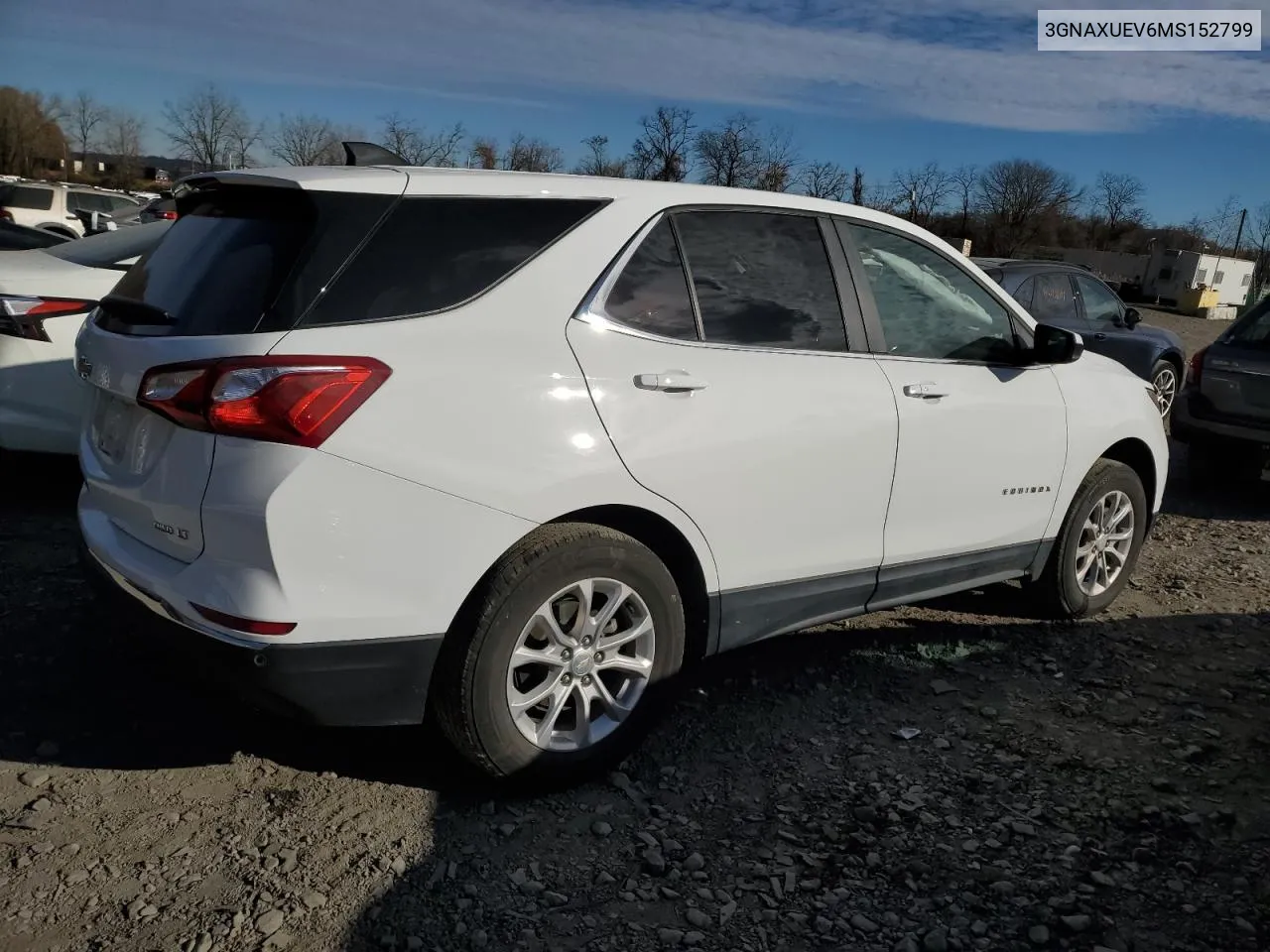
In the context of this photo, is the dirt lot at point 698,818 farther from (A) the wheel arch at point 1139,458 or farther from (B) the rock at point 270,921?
(A) the wheel arch at point 1139,458

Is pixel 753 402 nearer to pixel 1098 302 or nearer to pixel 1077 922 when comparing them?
pixel 1077 922

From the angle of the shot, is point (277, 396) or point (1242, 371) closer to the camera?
point (277, 396)

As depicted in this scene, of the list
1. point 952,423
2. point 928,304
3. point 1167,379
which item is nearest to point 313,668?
point 952,423

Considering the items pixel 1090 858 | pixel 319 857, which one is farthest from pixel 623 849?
pixel 1090 858

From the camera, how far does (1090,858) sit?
294cm

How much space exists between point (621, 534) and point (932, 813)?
1.27 m

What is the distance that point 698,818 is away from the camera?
10.1ft

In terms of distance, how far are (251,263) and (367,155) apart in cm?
88

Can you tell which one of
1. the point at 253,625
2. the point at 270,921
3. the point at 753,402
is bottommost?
the point at 270,921

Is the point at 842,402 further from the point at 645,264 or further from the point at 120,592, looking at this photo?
the point at 120,592

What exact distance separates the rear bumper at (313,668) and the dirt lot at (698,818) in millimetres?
379

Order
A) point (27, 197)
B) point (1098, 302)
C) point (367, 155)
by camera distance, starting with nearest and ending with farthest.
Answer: point (367, 155) → point (1098, 302) → point (27, 197)

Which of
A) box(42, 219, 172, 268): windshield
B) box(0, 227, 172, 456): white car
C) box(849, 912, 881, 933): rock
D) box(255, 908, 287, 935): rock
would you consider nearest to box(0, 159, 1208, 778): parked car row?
box(255, 908, 287, 935): rock

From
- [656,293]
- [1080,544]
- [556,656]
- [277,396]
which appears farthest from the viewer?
[1080,544]
